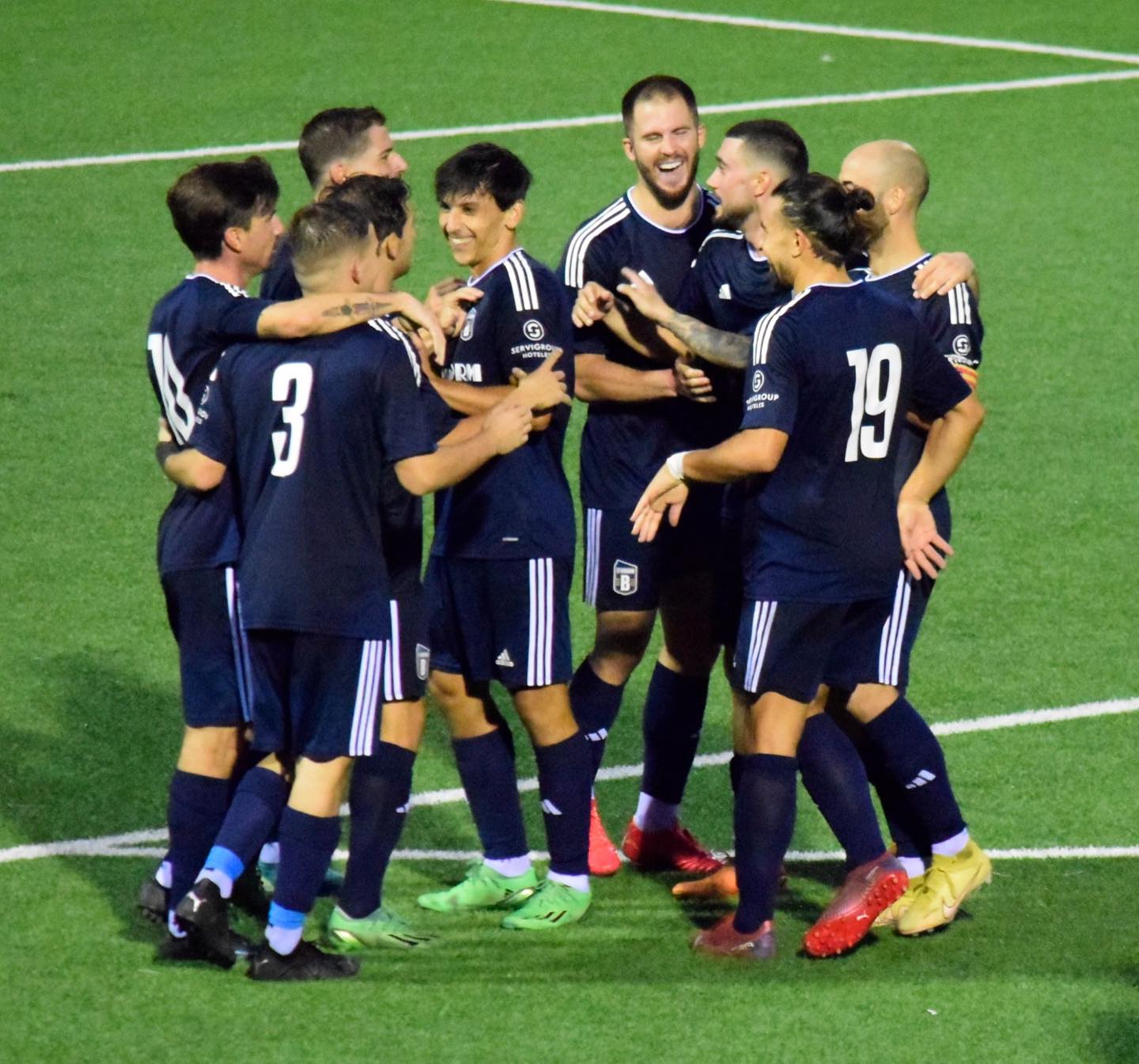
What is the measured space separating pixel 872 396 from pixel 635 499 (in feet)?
3.88

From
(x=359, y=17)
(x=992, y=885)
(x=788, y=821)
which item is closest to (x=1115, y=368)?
(x=992, y=885)

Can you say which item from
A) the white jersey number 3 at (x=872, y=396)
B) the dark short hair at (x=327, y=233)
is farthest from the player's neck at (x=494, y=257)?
the white jersey number 3 at (x=872, y=396)

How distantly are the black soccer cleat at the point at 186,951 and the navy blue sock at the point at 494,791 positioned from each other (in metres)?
0.80

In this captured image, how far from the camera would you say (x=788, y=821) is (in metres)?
5.54

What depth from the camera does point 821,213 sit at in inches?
211

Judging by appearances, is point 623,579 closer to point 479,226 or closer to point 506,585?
point 506,585

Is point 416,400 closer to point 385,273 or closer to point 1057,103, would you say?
point 385,273

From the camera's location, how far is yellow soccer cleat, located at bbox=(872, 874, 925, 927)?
19.1 feet

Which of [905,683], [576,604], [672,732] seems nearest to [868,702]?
[905,683]

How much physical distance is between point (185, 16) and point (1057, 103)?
7427mm

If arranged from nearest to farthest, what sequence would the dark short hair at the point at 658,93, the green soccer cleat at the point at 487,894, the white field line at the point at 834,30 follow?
the green soccer cleat at the point at 487,894 → the dark short hair at the point at 658,93 → the white field line at the point at 834,30

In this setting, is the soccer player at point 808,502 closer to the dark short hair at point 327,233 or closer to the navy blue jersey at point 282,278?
the dark short hair at point 327,233

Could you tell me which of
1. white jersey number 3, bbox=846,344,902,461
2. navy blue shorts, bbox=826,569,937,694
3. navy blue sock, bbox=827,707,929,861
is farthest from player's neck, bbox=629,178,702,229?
navy blue sock, bbox=827,707,929,861

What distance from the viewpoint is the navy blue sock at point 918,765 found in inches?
230
